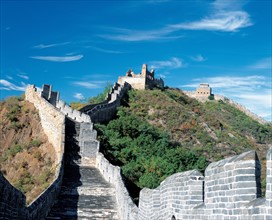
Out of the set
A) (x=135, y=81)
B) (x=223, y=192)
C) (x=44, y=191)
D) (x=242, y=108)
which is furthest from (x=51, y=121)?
(x=242, y=108)

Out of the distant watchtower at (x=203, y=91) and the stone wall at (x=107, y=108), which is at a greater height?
the distant watchtower at (x=203, y=91)

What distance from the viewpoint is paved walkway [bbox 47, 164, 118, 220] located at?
54.5 feet

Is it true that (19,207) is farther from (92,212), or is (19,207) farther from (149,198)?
(92,212)

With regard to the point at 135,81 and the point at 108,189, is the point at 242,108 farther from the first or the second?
the point at 108,189

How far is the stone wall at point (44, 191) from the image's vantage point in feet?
30.2

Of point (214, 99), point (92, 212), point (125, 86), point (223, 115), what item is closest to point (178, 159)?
point (92, 212)

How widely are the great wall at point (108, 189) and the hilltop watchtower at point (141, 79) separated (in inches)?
682

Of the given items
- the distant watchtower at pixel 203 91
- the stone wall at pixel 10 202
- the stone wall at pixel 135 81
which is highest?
the distant watchtower at pixel 203 91

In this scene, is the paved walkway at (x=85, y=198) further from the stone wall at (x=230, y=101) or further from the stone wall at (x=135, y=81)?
the stone wall at (x=230, y=101)

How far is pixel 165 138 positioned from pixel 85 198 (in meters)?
19.8

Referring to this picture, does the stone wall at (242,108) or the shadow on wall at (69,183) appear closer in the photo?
the shadow on wall at (69,183)

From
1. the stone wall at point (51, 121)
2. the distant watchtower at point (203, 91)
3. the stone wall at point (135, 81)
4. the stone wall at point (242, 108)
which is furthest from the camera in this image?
the distant watchtower at point (203, 91)

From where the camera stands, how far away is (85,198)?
18.8 meters

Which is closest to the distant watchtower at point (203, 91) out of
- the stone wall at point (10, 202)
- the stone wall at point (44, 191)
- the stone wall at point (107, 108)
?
the stone wall at point (107, 108)
